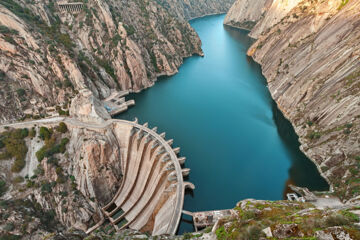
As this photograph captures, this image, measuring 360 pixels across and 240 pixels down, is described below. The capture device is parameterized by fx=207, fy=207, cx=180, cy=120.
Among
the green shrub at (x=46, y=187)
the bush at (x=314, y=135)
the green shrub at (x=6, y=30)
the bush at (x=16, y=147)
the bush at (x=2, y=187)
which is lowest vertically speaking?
the bush at (x=314, y=135)

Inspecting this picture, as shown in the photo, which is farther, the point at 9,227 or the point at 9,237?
the point at 9,227

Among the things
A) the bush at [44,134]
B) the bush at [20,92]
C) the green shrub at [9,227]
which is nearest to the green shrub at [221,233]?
the green shrub at [9,227]

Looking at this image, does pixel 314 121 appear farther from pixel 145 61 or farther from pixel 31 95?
pixel 31 95

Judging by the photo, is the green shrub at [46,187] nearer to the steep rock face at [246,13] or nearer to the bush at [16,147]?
the bush at [16,147]

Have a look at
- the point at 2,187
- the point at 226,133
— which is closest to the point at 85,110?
the point at 2,187

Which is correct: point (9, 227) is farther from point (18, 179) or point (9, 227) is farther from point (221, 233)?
point (221, 233)

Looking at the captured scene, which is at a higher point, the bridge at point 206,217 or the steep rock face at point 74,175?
the steep rock face at point 74,175

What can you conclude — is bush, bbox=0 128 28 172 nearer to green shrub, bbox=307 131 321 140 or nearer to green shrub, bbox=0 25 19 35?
green shrub, bbox=0 25 19 35
